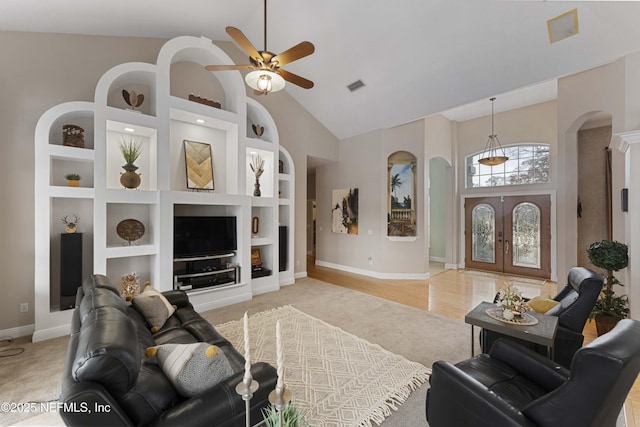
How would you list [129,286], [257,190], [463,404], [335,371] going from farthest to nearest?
[257,190], [129,286], [335,371], [463,404]

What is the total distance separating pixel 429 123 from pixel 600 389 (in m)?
6.21

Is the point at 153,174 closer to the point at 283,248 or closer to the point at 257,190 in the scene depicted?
the point at 257,190

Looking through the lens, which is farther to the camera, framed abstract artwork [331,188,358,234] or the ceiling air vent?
framed abstract artwork [331,188,358,234]

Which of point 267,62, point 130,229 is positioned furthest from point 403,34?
point 130,229

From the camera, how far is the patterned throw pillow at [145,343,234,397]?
1410 millimetres

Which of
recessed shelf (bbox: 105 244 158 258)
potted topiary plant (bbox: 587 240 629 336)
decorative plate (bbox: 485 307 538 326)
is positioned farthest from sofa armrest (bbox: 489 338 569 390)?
recessed shelf (bbox: 105 244 158 258)

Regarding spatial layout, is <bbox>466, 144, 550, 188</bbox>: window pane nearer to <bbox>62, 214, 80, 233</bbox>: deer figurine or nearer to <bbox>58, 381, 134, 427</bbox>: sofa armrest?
<bbox>58, 381, 134, 427</bbox>: sofa armrest

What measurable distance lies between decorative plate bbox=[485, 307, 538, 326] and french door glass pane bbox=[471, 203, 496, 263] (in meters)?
5.27

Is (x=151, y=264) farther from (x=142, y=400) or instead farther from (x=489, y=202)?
(x=489, y=202)

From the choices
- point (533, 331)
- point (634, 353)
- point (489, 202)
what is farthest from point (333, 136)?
point (634, 353)

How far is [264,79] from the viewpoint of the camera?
9.51 ft

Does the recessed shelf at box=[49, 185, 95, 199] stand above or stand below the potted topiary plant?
above

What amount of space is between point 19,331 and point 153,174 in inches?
98.3

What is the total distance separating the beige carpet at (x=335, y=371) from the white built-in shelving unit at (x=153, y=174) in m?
1.60
